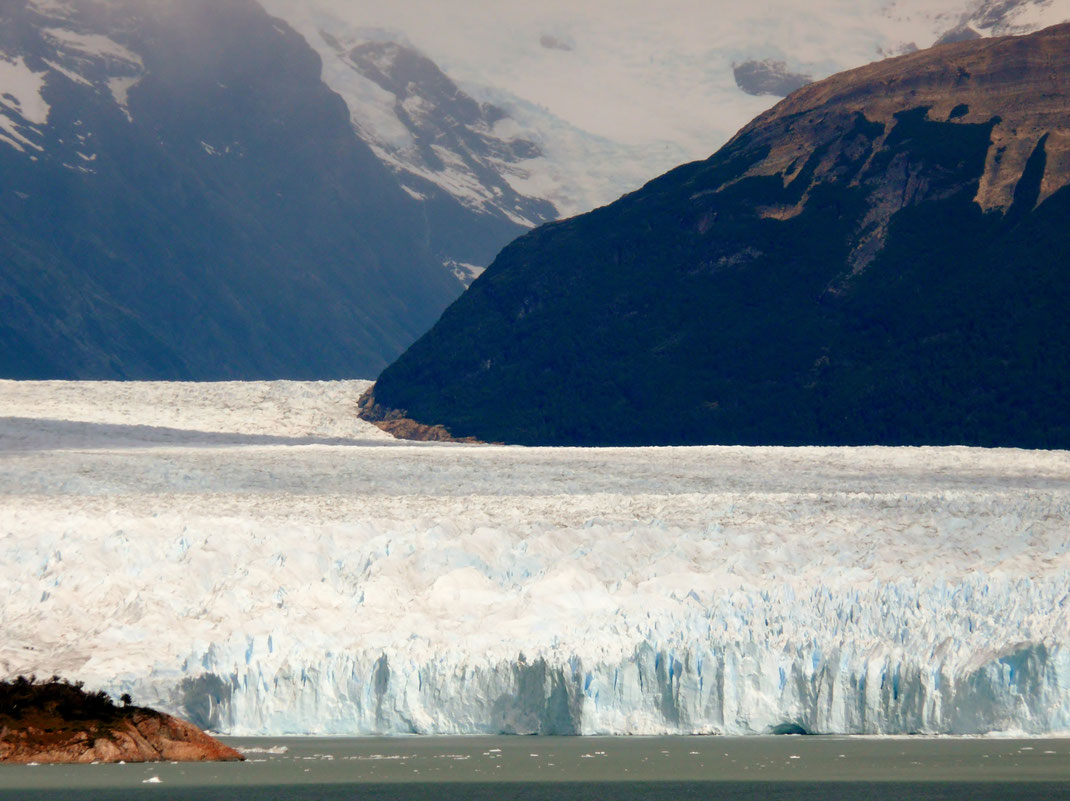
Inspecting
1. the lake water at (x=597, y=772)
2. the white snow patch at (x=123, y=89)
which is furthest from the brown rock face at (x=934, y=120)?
the white snow patch at (x=123, y=89)

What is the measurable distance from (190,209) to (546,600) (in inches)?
5141

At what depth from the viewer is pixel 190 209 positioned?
143m

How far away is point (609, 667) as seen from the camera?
17.2m

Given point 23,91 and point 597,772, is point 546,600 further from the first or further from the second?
point 23,91

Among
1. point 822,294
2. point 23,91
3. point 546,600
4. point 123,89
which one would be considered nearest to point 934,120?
point 822,294

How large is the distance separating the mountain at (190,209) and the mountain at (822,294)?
64347 millimetres

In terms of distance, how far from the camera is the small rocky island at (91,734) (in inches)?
648

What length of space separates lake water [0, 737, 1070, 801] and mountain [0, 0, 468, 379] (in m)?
102

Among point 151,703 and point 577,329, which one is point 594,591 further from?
point 577,329

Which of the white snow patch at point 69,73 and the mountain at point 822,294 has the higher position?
the white snow patch at point 69,73

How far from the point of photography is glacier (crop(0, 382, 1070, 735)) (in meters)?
17.0

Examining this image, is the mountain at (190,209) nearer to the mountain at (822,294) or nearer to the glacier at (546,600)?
the mountain at (822,294)

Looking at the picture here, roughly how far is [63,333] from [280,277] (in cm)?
3223

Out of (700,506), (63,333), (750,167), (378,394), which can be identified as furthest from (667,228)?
(63,333)
